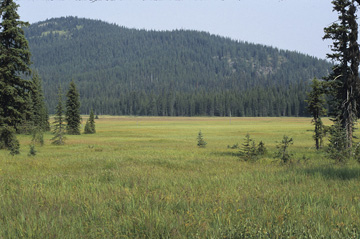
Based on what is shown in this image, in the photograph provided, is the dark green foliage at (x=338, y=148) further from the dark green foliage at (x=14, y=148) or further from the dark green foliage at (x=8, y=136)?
the dark green foliage at (x=8, y=136)

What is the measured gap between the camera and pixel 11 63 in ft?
77.3

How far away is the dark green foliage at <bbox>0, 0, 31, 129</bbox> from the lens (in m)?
23.1

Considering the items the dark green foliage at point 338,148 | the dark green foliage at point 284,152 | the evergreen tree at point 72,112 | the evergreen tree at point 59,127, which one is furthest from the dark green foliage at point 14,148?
the evergreen tree at point 72,112

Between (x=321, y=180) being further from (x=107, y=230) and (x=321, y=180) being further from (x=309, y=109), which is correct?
(x=309, y=109)

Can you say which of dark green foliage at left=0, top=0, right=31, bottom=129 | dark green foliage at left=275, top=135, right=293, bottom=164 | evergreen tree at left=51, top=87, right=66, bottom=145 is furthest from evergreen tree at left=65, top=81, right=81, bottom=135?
dark green foliage at left=275, top=135, right=293, bottom=164

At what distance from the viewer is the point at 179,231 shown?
11.9ft

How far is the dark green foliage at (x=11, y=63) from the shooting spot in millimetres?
23062

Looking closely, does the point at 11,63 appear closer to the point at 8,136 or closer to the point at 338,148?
the point at 8,136

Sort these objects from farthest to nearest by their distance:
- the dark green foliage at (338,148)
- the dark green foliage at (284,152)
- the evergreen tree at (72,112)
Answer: the evergreen tree at (72,112) → the dark green foliage at (284,152) → the dark green foliage at (338,148)

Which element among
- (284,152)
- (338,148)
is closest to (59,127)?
(284,152)

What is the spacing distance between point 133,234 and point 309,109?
1232 inches

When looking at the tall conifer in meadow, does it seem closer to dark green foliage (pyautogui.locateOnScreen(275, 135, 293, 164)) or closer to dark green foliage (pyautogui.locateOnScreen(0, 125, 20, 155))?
dark green foliage (pyautogui.locateOnScreen(0, 125, 20, 155))

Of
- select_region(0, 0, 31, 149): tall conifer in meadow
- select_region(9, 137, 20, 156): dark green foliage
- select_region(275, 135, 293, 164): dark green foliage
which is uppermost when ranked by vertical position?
select_region(0, 0, 31, 149): tall conifer in meadow

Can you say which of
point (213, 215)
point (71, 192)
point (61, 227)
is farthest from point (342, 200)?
point (71, 192)
